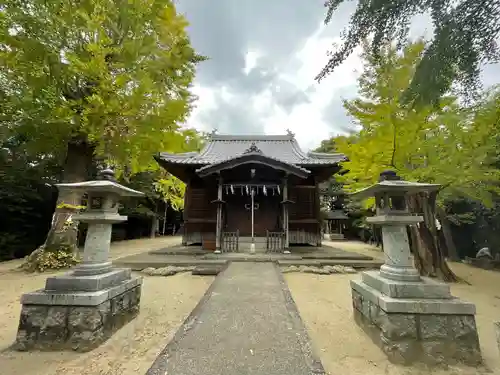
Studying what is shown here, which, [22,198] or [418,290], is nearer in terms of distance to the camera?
[418,290]

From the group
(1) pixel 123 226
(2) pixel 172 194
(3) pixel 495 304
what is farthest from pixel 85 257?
(1) pixel 123 226

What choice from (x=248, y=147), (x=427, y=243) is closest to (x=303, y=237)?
(x=427, y=243)

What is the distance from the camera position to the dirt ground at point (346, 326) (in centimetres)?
275

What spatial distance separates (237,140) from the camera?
52.2 ft

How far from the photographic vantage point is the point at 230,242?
9102 mm

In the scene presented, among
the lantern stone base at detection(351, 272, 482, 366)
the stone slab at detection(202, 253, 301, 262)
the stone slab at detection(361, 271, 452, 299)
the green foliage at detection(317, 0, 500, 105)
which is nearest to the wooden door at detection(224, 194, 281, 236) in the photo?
the stone slab at detection(202, 253, 301, 262)

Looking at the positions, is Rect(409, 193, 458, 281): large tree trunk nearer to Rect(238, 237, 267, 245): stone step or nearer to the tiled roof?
the tiled roof

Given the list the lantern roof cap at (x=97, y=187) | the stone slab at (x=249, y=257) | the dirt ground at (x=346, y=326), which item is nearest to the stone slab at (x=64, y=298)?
the lantern roof cap at (x=97, y=187)

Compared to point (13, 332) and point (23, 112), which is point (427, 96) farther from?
point (23, 112)

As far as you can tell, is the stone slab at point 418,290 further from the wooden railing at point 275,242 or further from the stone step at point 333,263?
the wooden railing at point 275,242

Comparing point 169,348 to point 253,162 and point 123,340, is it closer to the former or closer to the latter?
point 123,340

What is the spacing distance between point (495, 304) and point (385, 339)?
14.7ft

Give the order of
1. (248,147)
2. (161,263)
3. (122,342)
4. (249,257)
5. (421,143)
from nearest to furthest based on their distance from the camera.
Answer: (122,342), (421,143), (161,263), (249,257), (248,147)

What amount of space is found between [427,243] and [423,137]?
A: 3.34 meters
